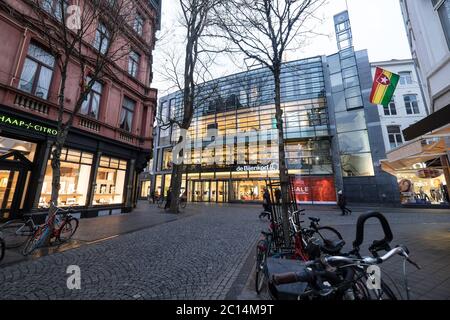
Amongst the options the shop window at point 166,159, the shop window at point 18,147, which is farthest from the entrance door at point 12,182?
the shop window at point 166,159

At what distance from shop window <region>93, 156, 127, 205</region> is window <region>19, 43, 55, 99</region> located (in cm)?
485

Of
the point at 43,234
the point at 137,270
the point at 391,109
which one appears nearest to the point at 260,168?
the point at 391,109

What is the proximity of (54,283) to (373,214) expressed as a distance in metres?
5.37

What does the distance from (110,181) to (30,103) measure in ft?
20.6

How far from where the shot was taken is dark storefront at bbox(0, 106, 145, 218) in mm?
8750

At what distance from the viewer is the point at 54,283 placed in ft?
12.6

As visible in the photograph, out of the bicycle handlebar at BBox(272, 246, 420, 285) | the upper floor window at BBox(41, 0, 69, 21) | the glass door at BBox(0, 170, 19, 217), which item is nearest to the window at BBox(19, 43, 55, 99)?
the upper floor window at BBox(41, 0, 69, 21)

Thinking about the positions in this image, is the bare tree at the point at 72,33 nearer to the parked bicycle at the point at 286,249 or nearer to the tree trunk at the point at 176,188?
the parked bicycle at the point at 286,249

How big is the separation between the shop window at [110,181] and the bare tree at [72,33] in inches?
140

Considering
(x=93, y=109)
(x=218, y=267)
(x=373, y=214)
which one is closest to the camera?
(x=373, y=214)

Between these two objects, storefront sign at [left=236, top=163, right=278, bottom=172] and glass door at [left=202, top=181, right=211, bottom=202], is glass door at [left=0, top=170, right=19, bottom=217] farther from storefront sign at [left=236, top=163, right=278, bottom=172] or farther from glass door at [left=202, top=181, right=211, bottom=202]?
storefront sign at [left=236, top=163, right=278, bottom=172]

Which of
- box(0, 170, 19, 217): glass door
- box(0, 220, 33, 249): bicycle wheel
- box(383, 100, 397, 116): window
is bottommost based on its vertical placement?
box(0, 220, 33, 249): bicycle wheel
